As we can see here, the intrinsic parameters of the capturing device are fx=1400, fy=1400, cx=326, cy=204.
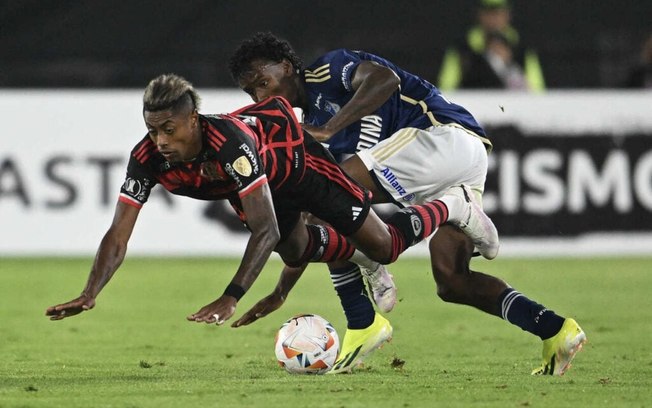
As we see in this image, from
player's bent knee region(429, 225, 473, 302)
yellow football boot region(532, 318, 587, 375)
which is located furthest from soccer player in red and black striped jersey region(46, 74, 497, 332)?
yellow football boot region(532, 318, 587, 375)

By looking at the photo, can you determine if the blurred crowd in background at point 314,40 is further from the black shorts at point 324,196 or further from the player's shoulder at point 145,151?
the player's shoulder at point 145,151

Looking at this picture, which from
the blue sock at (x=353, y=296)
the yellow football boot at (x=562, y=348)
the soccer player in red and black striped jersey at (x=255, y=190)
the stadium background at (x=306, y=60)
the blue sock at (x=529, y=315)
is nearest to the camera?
the soccer player in red and black striped jersey at (x=255, y=190)

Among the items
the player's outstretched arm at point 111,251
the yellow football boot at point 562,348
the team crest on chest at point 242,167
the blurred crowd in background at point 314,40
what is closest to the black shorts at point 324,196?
the team crest on chest at point 242,167

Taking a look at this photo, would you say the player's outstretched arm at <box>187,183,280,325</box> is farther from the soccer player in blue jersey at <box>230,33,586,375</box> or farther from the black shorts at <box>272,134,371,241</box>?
the soccer player in blue jersey at <box>230,33,586,375</box>

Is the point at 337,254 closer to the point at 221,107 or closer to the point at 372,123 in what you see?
the point at 372,123

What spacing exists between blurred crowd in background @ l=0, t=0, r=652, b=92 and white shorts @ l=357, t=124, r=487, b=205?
6.78 meters

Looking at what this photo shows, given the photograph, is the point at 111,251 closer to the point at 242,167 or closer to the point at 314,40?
the point at 242,167

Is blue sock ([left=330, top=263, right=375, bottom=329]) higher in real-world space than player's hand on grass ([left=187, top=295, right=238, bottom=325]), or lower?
lower

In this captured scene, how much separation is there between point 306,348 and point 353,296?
85cm

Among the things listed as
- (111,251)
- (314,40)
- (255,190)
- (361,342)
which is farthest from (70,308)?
(314,40)

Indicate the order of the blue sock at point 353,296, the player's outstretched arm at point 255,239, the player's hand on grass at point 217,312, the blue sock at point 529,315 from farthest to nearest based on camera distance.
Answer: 1. the blue sock at point 353,296
2. the blue sock at point 529,315
3. the player's outstretched arm at point 255,239
4. the player's hand on grass at point 217,312

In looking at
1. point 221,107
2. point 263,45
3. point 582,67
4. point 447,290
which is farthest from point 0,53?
point 447,290

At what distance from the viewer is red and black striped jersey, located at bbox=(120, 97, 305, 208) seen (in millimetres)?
6883

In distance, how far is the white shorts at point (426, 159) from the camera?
8414mm
